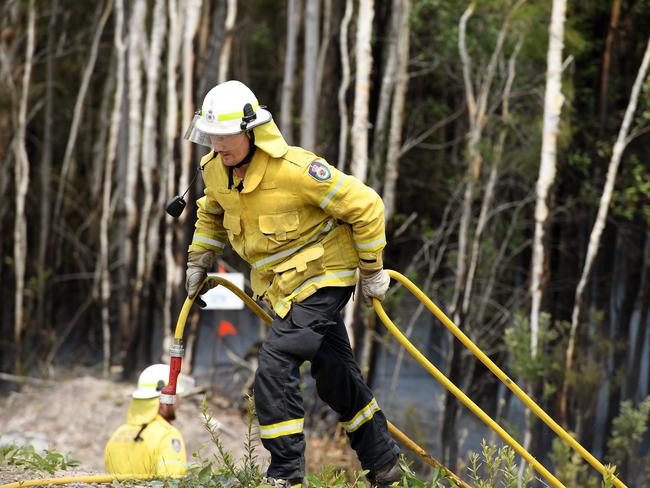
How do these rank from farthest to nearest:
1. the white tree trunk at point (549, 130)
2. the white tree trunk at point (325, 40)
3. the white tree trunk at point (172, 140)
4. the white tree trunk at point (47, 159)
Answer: the white tree trunk at point (47, 159)
the white tree trunk at point (172, 140)
the white tree trunk at point (325, 40)
the white tree trunk at point (549, 130)

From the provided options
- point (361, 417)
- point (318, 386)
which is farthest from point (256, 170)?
point (361, 417)

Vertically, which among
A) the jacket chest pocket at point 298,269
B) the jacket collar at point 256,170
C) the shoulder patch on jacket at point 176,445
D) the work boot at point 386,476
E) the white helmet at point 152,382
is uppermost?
the jacket collar at point 256,170

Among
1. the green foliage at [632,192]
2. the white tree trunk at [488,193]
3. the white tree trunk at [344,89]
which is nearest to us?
the green foliage at [632,192]

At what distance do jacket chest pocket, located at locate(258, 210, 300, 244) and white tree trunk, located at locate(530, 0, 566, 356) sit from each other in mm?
6358

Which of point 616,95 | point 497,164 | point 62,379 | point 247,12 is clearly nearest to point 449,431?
point 497,164

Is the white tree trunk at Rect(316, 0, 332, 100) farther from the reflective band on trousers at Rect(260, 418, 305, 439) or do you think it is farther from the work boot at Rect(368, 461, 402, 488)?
the reflective band on trousers at Rect(260, 418, 305, 439)

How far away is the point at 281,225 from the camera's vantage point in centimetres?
484

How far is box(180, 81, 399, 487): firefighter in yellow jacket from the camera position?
4.75m

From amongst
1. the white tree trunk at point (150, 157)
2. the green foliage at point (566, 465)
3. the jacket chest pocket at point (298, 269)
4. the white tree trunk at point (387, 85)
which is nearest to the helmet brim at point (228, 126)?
the jacket chest pocket at point (298, 269)

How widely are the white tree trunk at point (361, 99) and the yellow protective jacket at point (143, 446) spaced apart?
223 inches

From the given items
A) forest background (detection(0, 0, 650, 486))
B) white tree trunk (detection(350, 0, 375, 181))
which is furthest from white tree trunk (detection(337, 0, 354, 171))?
white tree trunk (detection(350, 0, 375, 181))

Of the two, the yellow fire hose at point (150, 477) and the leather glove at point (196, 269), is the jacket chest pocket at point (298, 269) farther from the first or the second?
the leather glove at point (196, 269)

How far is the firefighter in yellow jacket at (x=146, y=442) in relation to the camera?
6.29m

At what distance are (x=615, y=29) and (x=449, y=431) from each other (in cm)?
499
